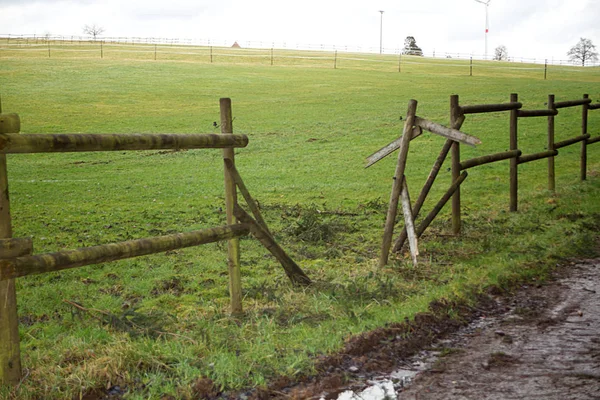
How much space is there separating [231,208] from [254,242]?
13.1 ft

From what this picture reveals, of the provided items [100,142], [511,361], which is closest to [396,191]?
[511,361]

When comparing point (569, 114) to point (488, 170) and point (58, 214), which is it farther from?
point (58, 214)

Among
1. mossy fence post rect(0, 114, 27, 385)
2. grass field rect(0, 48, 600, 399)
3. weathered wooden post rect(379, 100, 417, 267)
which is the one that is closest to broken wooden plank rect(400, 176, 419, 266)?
weathered wooden post rect(379, 100, 417, 267)

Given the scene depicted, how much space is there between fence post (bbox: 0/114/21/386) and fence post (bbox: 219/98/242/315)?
2059 mm

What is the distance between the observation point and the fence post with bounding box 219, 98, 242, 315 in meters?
5.76

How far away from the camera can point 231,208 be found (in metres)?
5.80

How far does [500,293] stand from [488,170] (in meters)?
Result: 10.7

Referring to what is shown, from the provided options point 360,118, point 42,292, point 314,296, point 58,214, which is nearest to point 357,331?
point 314,296

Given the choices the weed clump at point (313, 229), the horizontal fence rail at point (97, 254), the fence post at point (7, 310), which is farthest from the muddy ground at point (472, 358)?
the weed clump at point (313, 229)

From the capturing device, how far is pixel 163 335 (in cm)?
521

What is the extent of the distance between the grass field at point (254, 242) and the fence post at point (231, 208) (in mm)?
272

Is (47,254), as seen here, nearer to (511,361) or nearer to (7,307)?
(7,307)

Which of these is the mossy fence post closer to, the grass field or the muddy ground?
the grass field

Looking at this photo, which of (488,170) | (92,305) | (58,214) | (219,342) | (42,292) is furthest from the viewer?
(488,170)
